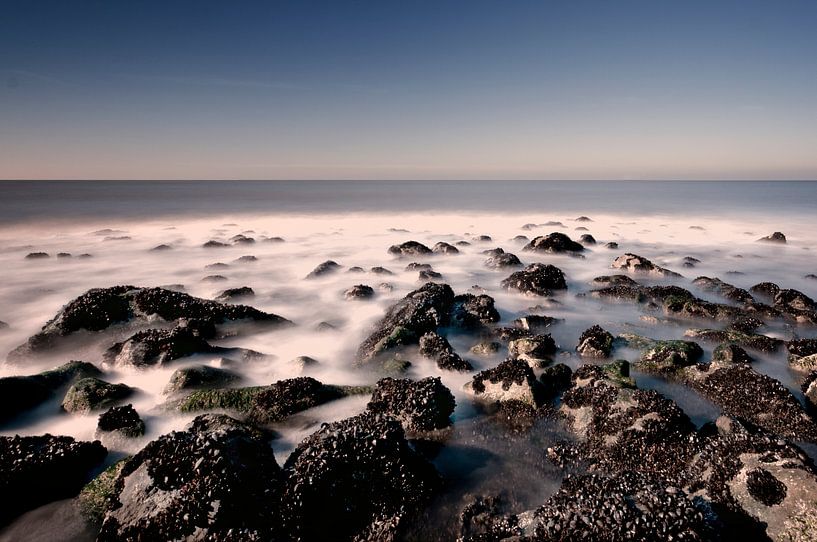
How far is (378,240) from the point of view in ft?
89.7

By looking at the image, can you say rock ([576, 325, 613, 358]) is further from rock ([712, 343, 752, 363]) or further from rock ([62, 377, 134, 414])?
rock ([62, 377, 134, 414])

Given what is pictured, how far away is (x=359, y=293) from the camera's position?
1421 cm

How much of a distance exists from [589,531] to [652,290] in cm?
1139

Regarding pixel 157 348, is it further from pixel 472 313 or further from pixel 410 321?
pixel 472 313

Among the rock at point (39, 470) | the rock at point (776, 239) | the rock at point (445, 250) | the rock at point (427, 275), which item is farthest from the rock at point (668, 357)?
the rock at point (776, 239)

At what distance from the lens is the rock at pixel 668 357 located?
8.58 m

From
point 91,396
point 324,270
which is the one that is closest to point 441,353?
point 91,396

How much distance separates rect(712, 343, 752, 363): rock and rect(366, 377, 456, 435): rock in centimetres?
560

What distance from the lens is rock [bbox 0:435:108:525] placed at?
17.4 ft

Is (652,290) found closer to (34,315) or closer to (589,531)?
(589,531)

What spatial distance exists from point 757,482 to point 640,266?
13986mm

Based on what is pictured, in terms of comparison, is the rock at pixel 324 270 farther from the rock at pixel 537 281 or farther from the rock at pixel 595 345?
the rock at pixel 595 345

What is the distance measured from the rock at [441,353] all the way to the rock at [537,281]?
5.58m

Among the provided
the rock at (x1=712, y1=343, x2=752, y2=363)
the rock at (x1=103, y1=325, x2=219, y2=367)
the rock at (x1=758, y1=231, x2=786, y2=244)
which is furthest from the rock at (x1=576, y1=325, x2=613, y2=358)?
the rock at (x1=758, y1=231, x2=786, y2=244)
